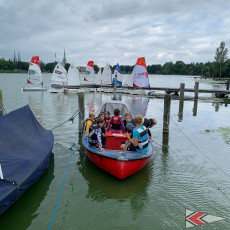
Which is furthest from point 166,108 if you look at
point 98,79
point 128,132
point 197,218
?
point 98,79

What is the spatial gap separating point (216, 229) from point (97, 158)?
3748 millimetres

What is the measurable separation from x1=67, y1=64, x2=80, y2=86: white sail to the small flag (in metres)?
35.3

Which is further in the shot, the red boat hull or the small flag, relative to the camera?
the red boat hull

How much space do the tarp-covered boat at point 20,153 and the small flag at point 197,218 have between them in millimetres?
3994

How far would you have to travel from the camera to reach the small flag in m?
4.96

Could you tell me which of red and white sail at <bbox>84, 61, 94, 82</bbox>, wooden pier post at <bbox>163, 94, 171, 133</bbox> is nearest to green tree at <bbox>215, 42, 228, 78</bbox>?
red and white sail at <bbox>84, 61, 94, 82</bbox>

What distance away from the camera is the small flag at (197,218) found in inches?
195

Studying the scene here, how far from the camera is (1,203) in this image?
443cm

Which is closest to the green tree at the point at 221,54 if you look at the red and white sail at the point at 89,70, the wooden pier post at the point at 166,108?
the red and white sail at the point at 89,70

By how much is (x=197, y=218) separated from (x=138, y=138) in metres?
2.53

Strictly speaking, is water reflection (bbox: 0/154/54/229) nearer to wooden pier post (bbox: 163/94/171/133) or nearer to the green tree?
wooden pier post (bbox: 163/94/171/133)

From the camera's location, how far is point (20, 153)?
6102mm

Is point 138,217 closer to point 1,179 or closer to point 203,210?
point 203,210

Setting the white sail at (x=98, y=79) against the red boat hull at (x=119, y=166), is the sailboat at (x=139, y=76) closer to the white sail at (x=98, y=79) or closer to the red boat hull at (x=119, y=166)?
the white sail at (x=98, y=79)
